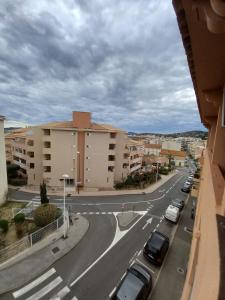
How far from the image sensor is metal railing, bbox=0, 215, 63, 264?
11328 mm

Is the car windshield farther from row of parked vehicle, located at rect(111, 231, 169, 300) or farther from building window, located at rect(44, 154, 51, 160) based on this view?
building window, located at rect(44, 154, 51, 160)

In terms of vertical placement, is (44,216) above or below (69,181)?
above

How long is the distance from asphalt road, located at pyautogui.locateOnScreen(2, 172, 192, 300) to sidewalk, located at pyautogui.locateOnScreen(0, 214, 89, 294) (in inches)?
18.6

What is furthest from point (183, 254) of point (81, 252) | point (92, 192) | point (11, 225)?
point (92, 192)

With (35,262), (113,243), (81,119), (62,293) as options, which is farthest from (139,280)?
(81,119)

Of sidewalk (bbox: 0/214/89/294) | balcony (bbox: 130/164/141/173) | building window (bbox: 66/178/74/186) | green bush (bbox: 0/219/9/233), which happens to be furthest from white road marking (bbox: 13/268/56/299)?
balcony (bbox: 130/164/141/173)

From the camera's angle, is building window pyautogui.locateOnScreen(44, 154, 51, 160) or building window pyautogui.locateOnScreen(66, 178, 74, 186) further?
building window pyautogui.locateOnScreen(66, 178, 74, 186)

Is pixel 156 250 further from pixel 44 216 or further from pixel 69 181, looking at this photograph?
pixel 69 181

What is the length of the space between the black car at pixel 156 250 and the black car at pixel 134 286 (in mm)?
2273

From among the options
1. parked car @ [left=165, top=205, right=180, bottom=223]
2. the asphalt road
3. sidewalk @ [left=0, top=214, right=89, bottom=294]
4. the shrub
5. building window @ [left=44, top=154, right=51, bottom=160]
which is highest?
building window @ [left=44, top=154, right=51, bottom=160]

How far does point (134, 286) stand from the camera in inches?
335

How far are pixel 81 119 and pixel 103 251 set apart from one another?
64.0 feet

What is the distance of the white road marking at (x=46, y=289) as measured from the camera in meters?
9.06

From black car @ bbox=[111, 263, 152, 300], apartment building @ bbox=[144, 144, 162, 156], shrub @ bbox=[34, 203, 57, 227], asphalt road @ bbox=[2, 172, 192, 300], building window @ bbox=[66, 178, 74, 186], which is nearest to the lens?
black car @ bbox=[111, 263, 152, 300]
